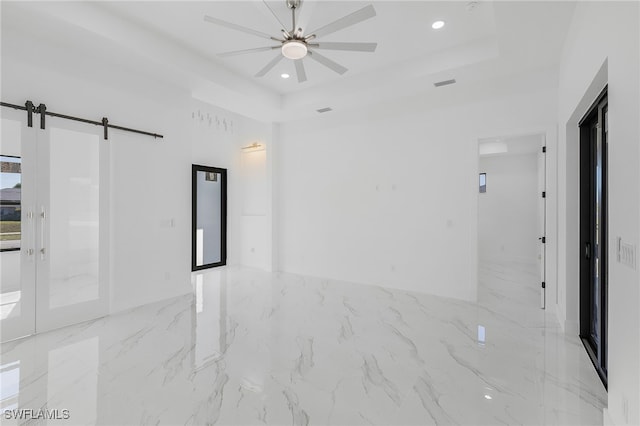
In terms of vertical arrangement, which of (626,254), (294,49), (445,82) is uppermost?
(445,82)

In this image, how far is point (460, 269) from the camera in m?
4.61

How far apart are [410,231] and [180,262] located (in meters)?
3.53

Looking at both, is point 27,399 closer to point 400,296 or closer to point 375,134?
point 400,296

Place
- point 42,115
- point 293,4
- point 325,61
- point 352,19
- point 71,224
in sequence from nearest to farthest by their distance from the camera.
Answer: point 352,19 → point 293,4 → point 325,61 → point 42,115 → point 71,224

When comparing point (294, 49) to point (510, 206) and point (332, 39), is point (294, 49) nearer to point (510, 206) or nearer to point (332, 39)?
point (332, 39)

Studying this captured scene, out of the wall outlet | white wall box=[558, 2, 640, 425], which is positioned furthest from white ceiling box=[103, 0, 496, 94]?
the wall outlet

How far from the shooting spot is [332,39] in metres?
3.79

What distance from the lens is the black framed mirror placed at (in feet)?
21.5

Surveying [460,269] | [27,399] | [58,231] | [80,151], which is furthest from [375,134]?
[27,399]

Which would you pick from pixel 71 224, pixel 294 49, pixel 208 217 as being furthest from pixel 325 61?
pixel 208 217

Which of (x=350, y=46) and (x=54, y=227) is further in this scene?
(x=54, y=227)

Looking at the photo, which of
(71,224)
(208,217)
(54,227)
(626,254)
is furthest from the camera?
(208,217)

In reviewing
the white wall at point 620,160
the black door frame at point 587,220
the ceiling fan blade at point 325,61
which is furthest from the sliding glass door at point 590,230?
the ceiling fan blade at point 325,61

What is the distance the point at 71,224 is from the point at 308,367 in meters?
3.07
